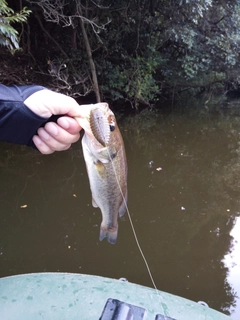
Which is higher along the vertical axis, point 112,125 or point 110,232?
point 112,125

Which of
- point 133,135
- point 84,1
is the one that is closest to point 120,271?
point 133,135

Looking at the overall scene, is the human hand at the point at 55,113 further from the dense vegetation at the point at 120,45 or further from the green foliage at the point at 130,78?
the green foliage at the point at 130,78

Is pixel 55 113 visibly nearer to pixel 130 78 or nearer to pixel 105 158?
pixel 105 158

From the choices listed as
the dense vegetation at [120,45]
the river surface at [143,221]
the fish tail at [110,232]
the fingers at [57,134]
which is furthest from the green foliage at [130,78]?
the fingers at [57,134]

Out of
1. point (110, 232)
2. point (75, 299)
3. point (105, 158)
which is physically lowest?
point (75, 299)

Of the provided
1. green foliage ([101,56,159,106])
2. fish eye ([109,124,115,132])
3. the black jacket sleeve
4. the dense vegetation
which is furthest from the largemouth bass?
green foliage ([101,56,159,106])

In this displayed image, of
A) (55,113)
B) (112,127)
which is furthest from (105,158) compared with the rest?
(55,113)

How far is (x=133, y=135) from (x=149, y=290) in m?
7.09

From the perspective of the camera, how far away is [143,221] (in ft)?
14.7

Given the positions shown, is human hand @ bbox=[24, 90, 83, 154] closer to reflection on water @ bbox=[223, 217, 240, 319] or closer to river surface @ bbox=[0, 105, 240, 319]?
river surface @ bbox=[0, 105, 240, 319]

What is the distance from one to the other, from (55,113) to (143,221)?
3315mm

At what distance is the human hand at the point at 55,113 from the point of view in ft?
4.50

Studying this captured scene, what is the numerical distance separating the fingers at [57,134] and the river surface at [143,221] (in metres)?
2.46

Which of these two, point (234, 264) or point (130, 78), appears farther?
point (130, 78)
